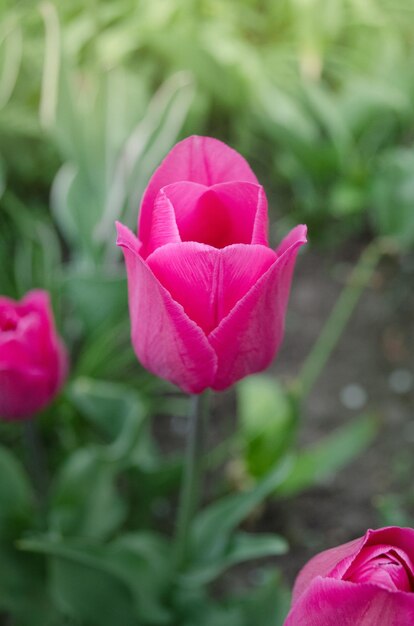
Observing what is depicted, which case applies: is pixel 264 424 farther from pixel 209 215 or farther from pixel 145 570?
pixel 209 215

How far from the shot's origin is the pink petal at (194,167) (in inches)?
11.8

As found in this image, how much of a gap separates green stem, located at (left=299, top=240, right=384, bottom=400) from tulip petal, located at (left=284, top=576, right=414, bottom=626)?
2.00 ft

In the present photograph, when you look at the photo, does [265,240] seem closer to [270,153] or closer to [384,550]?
[384,550]

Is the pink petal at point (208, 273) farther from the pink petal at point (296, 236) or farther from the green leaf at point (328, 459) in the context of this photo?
the green leaf at point (328, 459)

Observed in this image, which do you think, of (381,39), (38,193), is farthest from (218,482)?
(381,39)

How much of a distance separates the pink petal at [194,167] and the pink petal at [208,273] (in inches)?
1.1

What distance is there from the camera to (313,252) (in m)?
1.05


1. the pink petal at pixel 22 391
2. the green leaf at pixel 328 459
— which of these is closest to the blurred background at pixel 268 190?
the green leaf at pixel 328 459

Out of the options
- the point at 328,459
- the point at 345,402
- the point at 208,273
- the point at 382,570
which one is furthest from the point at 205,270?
the point at 345,402

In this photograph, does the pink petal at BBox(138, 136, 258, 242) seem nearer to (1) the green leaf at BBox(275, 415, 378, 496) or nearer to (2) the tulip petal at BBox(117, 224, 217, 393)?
(2) the tulip petal at BBox(117, 224, 217, 393)

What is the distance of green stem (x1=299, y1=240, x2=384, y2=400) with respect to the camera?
2.92ft


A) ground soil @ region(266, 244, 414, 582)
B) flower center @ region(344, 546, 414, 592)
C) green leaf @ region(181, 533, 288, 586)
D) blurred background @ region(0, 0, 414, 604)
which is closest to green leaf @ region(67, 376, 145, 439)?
blurred background @ region(0, 0, 414, 604)

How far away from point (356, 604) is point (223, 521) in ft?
0.95

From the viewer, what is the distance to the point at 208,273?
0.91 feet
